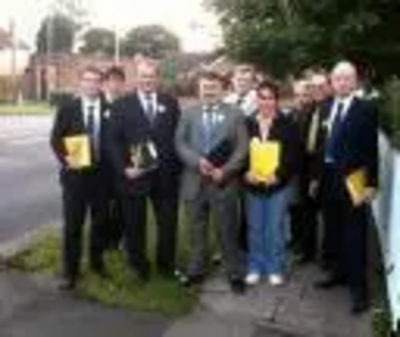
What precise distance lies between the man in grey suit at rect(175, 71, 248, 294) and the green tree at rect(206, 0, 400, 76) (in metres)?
4.25

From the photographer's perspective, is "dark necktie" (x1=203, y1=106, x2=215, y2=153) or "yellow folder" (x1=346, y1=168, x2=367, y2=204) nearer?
"yellow folder" (x1=346, y1=168, x2=367, y2=204)

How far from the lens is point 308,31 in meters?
14.6

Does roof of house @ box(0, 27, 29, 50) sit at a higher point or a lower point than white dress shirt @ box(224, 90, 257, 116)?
lower

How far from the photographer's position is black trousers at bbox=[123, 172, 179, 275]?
10.9m

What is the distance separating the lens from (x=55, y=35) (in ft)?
376

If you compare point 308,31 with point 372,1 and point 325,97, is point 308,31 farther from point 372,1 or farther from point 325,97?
point 325,97

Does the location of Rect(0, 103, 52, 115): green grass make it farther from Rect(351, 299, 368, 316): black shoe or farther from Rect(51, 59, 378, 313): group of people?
Rect(351, 299, 368, 316): black shoe

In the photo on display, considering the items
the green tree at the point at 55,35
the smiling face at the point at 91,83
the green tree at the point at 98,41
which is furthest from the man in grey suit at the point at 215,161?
the green tree at the point at 55,35

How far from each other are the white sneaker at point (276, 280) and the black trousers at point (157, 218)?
98cm

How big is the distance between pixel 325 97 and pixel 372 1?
11.7 ft

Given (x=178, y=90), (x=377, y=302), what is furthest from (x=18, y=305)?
(x=178, y=90)

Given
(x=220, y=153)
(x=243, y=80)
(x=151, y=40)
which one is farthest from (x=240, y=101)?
(x=151, y=40)

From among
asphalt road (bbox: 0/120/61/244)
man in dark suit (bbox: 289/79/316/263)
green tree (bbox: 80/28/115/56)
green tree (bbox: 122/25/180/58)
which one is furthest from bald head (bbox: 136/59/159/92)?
green tree (bbox: 80/28/115/56)

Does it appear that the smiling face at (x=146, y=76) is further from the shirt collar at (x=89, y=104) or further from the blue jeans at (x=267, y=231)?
Answer: the blue jeans at (x=267, y=231)
